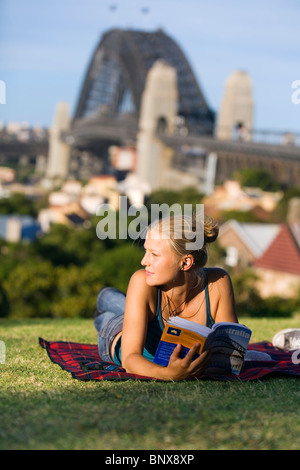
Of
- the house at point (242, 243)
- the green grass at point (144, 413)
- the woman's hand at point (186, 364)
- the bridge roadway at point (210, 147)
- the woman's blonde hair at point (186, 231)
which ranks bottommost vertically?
the house at point (242, 243)

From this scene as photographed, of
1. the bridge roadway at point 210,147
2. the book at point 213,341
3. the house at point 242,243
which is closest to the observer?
the book at point 213,341

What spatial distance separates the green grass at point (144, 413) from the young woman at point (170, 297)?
110 mm

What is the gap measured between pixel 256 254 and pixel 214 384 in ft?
77.9

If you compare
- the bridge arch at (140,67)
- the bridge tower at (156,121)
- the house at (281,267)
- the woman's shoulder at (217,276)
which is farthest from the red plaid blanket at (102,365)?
the bridge arch at (140,67)

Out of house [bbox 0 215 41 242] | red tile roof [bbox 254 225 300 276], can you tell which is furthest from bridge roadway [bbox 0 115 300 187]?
red tile roof [bbox 254 225 300 276]

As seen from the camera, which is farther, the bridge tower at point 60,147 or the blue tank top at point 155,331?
the bridge tower at point 60,147

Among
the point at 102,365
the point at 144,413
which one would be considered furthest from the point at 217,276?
the point at 144,413

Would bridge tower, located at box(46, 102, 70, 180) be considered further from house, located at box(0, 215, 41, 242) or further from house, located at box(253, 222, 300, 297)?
house, located at box(253, 222, 300, 297)

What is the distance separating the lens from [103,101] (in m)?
78.3

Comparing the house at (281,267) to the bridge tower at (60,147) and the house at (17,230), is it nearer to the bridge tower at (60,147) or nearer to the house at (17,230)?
the house at (17,230)

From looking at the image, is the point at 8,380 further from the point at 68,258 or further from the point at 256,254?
the point at 68,258

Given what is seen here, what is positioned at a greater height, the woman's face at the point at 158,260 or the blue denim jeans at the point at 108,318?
the woman's face at the point at 158,260

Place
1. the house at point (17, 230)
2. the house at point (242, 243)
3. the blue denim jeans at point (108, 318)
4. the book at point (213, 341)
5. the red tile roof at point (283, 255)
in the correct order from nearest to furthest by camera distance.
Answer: the book at point (213, 341)
the blue denim jeans at point (108, 318)
the red tile roof at point (283, 255)
the house at point (242, 243)
the house at point (17, 230)

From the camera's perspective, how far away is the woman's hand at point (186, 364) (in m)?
2.87
